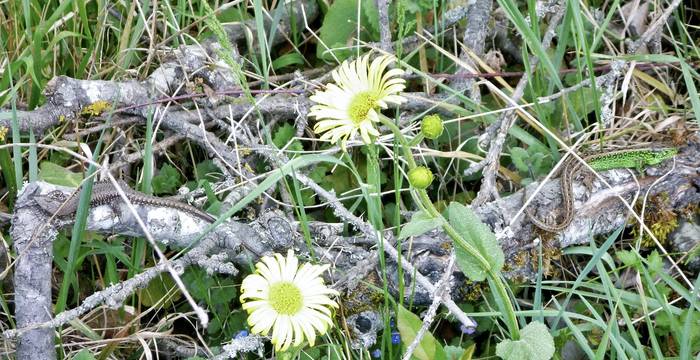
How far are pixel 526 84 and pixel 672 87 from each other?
559mm

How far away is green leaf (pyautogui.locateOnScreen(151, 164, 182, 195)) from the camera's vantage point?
101 inches

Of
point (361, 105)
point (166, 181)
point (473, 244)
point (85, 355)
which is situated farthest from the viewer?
point (166, 181)

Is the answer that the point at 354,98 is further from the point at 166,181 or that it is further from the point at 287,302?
the point at 166,181

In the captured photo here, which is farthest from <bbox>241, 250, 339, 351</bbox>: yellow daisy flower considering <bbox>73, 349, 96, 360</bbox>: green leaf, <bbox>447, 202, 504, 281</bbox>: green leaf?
<bbox>73, 349, 96, 360</bbox>: green leaf

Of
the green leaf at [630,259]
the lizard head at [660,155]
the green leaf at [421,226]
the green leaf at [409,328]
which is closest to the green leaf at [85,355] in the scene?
the green leaf at [409,328]

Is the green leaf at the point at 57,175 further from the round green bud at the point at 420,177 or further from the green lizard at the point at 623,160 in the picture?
the green lizard at the point at 623,160

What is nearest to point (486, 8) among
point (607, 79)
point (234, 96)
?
point (607, 79)

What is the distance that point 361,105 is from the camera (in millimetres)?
1741

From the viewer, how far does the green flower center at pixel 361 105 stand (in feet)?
5.67

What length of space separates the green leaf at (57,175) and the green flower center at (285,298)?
92 centimetres

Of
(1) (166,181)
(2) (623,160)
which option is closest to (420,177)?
(2) (623,160)

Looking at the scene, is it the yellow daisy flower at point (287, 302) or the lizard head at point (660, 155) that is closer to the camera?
the yellow daisy flower at point (287, 302)

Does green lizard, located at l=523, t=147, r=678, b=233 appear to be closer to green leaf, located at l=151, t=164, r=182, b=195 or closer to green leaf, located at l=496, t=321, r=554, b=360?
green leaf, located at l=496, t=321, r=554, b=360

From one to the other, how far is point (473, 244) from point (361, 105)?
44cm
